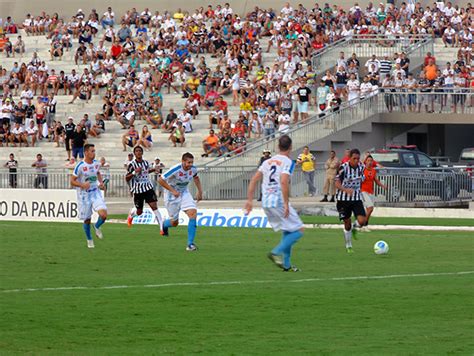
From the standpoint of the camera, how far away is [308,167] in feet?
131

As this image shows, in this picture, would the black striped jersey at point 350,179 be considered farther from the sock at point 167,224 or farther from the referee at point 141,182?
the referee at point 141,182

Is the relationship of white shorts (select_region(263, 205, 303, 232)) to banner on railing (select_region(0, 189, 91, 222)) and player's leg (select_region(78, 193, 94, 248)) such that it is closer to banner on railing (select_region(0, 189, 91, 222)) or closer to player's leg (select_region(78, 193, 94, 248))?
player's leg (select_region(78, 193, 94, 248))

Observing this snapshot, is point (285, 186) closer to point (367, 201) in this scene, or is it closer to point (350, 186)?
point (350, 186)

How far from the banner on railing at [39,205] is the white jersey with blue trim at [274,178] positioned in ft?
56.0

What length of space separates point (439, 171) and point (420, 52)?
431 inches

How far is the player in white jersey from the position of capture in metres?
22.6


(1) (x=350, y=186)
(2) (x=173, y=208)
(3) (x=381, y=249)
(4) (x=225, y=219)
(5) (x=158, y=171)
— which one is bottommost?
(3) (x=381, y=249)

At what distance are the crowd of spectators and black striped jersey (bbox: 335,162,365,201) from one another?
19.3 m

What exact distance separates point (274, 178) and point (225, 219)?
14391mm

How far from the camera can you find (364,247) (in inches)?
910

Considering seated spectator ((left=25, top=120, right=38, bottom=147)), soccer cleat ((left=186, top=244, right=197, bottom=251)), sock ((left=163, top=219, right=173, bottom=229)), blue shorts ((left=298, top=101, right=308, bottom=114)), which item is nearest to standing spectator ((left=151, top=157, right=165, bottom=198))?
blue shorts ((left=298, top=101, right=308, bottom=114))

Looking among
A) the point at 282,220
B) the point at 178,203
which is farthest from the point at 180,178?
the point at 282,220

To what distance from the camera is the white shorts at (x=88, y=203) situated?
75.0ft

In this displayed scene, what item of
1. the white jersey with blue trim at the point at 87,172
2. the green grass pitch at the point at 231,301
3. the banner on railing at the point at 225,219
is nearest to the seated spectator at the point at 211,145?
the banner on railing at the point at 225,219
